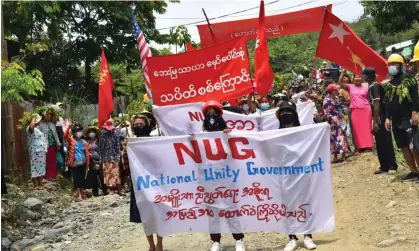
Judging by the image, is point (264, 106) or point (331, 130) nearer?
point (331, 130)

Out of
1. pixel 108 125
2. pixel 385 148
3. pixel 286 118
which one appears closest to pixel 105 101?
pixel 108 125

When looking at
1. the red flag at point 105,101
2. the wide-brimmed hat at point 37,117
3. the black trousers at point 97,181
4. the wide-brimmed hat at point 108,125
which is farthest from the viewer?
the black trousers at point 97,181

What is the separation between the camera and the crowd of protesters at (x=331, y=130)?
8.15 meters

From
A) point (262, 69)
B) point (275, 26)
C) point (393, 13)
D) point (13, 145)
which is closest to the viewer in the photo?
point (262, 69)

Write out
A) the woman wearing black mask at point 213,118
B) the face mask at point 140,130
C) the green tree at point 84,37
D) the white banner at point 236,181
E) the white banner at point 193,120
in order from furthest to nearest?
the green tree at point 84,37 → the white banner at point 193,120 → the face mask at point 140,130 → the woman wearing black mask at point 213,118 → the white banner at point 236,181

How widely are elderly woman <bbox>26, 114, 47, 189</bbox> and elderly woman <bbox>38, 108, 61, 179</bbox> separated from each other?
0.21m

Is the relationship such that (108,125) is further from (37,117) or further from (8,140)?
(8,140)

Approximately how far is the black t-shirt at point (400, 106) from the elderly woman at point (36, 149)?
7313 mm

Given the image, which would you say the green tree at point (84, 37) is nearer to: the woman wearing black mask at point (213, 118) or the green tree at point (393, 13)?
the green tree at point (393, 13)

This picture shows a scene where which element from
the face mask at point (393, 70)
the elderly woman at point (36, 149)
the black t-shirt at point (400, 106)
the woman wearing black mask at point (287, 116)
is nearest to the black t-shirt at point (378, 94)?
the black t-shirt at point (400, 106)

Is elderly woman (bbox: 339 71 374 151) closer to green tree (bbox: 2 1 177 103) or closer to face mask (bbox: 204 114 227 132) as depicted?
face mask (bbox: 204 114 227 132)

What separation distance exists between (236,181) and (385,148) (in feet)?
12.0

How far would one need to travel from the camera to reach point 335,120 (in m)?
11.8

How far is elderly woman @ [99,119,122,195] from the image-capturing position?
486 inches
